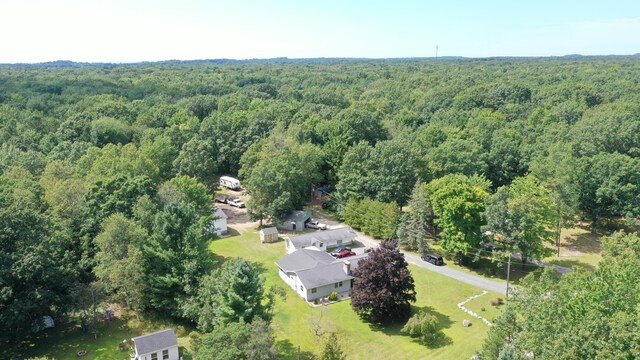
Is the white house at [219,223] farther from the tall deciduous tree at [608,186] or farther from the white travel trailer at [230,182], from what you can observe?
the tall deciduous tree at [608,186]

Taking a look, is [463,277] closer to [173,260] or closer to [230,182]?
[173,260]

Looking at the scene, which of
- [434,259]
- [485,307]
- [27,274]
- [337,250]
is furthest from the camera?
[337,250]

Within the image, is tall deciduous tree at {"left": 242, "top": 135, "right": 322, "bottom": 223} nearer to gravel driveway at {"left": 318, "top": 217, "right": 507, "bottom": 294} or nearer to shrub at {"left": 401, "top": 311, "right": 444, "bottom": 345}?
gravel driveway at {"left": 318, "top": 217, "right": 507, "bottom": 294}

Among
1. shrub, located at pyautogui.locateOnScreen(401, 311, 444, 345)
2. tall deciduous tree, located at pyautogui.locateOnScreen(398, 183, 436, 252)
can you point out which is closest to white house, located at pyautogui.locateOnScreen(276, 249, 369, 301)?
shrub, located at pyautogui.locateOnScreen(401, 311, 444, 345)

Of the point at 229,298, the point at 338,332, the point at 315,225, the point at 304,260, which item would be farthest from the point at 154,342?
the point at 315,225

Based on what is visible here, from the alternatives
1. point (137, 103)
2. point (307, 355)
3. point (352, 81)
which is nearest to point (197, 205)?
point (307, 355)
